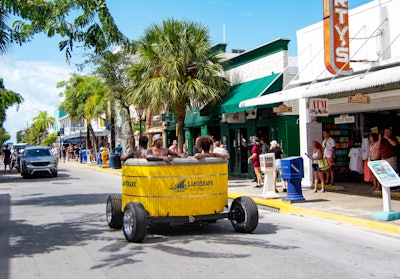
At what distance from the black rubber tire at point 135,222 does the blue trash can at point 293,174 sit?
210 inches

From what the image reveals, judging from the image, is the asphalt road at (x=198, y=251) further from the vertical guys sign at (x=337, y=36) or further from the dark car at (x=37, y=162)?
the dark car at (x=37, y=162)

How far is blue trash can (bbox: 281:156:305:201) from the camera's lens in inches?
453

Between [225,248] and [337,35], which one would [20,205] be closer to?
[225,248]

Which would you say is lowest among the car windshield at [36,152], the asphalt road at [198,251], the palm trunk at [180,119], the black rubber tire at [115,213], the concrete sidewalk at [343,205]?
the asphalt road at [198,251]

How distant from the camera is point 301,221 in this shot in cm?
970

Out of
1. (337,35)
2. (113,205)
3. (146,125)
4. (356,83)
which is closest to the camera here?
(113,205)

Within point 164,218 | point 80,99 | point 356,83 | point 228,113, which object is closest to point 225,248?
point 164,218

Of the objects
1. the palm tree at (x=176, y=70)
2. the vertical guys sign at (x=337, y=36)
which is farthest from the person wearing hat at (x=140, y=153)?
the palm tree at (x=176, y=70)

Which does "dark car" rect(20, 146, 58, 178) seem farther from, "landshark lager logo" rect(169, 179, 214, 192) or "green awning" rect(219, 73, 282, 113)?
"landshark lager logo" rect(169, 179, 214, 192)

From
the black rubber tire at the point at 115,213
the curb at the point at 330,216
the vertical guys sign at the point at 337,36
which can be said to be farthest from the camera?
the vertical guys sign at the point at 337,36

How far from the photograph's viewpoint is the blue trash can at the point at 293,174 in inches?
453

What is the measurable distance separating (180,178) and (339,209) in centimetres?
478

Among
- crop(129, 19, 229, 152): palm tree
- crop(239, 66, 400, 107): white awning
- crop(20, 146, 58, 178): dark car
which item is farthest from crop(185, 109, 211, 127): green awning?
crop(239, 66, 400, 107): white awning

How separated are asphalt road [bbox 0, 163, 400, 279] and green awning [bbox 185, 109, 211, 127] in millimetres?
11355
